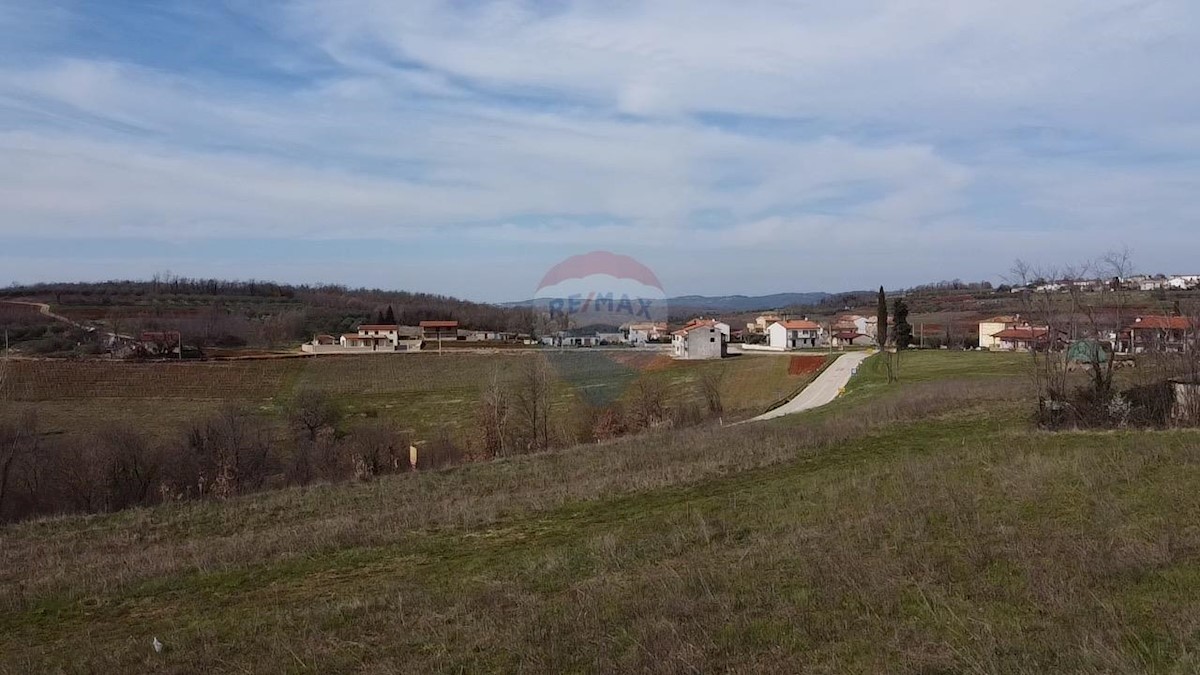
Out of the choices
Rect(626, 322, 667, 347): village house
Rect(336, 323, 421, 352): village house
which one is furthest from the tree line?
Rect(336, 323, 421, 352): village house

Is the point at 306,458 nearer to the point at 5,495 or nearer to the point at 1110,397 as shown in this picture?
the point at 5,495

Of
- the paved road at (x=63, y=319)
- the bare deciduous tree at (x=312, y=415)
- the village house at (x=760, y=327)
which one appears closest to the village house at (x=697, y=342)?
the bare deciduous tree at (x=312, y=415)

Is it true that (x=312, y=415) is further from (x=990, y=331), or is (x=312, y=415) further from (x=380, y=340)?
(x=990, y=331)

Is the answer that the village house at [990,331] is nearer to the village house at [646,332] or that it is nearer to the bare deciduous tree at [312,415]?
the village house at [646,332]

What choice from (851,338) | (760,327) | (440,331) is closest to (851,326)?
(851,338)

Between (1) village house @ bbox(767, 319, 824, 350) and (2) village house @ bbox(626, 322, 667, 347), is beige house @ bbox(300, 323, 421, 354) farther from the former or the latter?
(1) village house @ bbox(767, 319, 824, 350)
